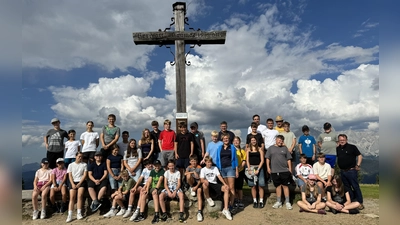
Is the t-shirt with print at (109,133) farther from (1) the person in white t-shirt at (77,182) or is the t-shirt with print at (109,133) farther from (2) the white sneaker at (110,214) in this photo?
(2) the white sneaker at (110,214)

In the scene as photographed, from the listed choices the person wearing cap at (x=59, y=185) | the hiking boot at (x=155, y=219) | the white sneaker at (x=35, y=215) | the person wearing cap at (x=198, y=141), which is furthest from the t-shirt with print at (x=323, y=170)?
the white sneaker at (x=35, y=215)

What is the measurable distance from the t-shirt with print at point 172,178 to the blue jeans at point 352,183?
4.76m

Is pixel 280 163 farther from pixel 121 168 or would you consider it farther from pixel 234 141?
pixel 121 168

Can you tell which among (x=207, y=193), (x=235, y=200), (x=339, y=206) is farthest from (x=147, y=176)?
(x=339, y=206)

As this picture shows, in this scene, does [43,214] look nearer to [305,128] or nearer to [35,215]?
[35,215]

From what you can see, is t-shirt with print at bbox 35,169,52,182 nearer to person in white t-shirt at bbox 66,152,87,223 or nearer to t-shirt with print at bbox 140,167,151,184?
person in white t-shirt at bbox 66,152,87,223

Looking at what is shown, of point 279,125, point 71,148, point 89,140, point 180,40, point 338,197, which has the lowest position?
point 338,197

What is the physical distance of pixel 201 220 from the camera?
6.82 m

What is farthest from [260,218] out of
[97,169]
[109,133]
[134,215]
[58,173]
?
[58,173]

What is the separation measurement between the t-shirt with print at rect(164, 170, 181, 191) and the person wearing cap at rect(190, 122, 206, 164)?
3.17 ft

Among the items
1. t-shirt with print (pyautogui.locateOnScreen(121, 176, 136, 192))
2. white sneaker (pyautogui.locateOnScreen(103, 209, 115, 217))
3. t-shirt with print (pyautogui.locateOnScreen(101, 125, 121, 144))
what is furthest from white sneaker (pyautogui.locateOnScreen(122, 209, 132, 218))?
t-shirt with print (pyautogui.locateOnScreen(101, 125, 121, 144))

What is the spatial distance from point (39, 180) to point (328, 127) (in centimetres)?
888

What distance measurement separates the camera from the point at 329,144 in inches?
328

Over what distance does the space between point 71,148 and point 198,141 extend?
3.83m
